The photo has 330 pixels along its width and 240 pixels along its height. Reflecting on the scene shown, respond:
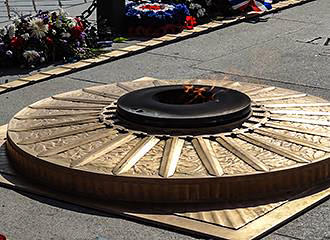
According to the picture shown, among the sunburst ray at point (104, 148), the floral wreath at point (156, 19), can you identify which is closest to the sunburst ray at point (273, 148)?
the sunburst ray at point (104, 148)

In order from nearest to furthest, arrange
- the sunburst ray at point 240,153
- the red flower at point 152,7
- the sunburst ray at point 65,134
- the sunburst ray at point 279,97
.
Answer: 1. the sunburst ray at point 240,153
2. the sunburst ray at point 65,134
3. the sunburst ray at point 279,97
4. the red flower at point 152,7

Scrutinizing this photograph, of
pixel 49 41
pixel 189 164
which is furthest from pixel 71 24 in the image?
pixel 189 164

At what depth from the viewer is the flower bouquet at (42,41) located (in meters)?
7.58

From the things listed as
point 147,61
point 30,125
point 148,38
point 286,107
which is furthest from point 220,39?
point 30,125

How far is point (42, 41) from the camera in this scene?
25.2ft

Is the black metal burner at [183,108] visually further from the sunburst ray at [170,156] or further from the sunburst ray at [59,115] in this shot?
the sunburst ray at [59,115]

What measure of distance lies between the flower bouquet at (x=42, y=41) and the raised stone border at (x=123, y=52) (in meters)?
0.23

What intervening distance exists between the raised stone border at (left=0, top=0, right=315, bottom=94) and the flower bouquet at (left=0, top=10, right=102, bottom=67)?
226 millimetres

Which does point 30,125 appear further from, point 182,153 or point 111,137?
point 182,153

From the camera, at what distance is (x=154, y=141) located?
4711 millimetres

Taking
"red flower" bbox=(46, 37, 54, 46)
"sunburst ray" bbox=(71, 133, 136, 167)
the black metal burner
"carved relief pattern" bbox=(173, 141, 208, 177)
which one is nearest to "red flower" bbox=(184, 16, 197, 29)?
"red flower" bbox=(46, 37, 54, 46)

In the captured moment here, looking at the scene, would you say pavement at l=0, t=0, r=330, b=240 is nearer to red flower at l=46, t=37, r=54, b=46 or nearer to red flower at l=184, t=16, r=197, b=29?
red flower at l=184, t=16, r=197, b=29

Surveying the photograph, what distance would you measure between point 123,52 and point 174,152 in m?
3.73

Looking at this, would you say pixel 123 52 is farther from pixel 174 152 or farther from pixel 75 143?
pixel 174 152
